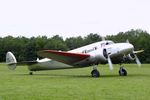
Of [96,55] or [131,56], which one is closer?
[96,55]

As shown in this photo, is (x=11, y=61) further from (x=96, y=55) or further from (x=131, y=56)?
(x=131, y=56)

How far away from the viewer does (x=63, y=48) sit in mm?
123312

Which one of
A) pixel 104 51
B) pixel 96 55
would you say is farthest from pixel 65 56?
pixel 104 51

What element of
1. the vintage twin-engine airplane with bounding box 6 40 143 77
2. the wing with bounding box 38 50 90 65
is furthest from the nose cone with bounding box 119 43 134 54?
the wing with bounding box 38 50 90 65

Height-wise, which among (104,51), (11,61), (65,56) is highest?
(11,61)

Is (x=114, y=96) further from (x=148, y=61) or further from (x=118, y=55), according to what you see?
(x=148, y=61)

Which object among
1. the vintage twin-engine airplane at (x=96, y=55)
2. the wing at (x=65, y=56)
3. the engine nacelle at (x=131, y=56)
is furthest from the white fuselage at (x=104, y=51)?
the engine nacelle at (x=131, y=56)

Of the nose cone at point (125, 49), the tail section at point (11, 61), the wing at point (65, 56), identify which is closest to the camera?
the nose cone at point (125, 49)

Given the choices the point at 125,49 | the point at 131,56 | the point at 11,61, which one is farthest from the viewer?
the point at 11,61

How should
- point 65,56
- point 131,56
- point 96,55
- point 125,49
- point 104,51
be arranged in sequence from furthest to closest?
point 131,56
point 65,56
point 96,55
point 104,51
point 125,49

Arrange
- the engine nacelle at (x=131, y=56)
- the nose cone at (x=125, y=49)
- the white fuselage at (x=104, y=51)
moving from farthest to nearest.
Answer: the engine nacelle at (x=131, y=56)
the white fuselage at (x=104, y=51)
the nose cone at (x=125, y=49)

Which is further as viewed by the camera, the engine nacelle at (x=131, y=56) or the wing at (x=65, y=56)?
the engine nacelle at (x=131, y=56)

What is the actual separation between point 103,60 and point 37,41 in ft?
315

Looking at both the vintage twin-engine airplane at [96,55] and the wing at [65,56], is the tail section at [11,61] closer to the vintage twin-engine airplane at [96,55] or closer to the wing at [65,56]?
the vintage twin-engine airplane at [96,55]
